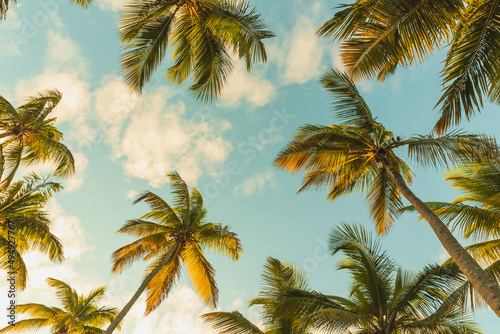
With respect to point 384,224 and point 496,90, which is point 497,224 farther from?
point 496,90

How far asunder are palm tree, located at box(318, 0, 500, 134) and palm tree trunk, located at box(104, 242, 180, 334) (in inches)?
402

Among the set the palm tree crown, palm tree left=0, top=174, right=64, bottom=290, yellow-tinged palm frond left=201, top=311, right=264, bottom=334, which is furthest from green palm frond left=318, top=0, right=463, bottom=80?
palm tree left=0, top=174, right=64, bottom=290

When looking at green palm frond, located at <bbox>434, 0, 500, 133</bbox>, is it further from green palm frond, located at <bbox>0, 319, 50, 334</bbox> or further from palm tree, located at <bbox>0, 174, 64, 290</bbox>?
green palm frond, located at <bbox>0, 319, 50, 334</bbox>

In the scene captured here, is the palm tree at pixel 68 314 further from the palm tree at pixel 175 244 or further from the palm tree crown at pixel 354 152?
the palm tree crown at pixel 354 152

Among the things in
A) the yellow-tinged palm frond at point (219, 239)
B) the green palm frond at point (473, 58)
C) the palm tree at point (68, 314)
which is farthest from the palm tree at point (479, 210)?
the palm tree at point (68, 314)

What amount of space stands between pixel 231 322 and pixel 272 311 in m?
1.88

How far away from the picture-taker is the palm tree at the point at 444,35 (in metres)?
5.29

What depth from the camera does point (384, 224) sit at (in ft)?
31.2

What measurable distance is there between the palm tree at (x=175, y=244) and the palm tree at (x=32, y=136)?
15.9 feet

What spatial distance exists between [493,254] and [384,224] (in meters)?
3.55

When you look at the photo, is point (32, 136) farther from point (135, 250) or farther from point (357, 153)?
point (357, 153)

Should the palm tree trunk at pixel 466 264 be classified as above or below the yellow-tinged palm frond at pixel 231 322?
above

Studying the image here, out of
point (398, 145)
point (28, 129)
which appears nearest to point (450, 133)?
point (398, 145)

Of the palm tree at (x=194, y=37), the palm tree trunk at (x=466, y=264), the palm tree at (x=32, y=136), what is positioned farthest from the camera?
the palm tree at (x=32, y=136)
